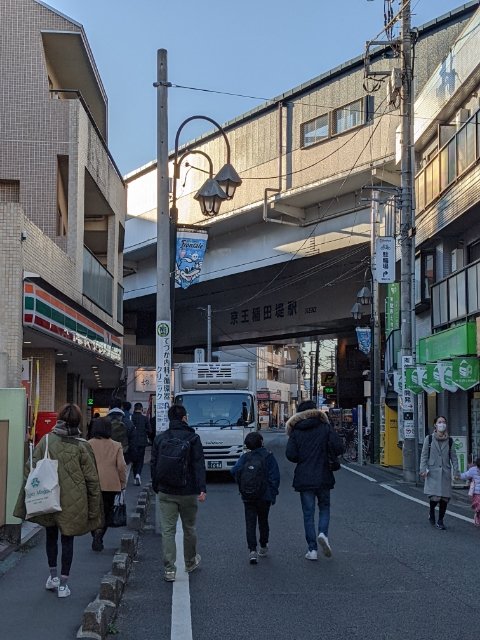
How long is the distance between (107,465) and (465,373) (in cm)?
1133

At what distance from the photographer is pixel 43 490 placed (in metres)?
7.40

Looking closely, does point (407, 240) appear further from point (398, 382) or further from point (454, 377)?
point (454, 377)

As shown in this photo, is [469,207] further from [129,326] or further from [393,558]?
[129,326]

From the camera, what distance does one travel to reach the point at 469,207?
2041cm

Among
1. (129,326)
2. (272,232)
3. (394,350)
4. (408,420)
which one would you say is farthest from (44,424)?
(129,326)

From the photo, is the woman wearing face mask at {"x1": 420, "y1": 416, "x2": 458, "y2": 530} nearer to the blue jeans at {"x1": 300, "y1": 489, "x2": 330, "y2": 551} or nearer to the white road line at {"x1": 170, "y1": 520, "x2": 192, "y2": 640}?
the blue jeans at {"x1": 300, "y1": 489, "x2": 330, "y2": 551}

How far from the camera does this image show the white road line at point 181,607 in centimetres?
668

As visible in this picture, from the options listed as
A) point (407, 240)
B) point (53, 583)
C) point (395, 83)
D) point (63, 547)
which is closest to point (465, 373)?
point (407, 240)

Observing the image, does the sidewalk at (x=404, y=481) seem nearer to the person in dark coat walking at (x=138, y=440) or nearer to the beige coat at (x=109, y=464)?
the person in dark coat walking at (x=138, y=440)

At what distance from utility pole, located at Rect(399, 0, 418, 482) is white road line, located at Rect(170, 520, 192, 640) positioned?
13531 millimetres

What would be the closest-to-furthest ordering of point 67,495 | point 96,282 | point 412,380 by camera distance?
point 67,495 < point 412,380 < point 96,282

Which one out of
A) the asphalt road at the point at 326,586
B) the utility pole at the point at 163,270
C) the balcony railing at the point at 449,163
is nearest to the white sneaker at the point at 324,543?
the asphalt road at the point at 326,586

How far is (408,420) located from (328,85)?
15.5 meters

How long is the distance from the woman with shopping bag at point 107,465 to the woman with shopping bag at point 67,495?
2.53m
